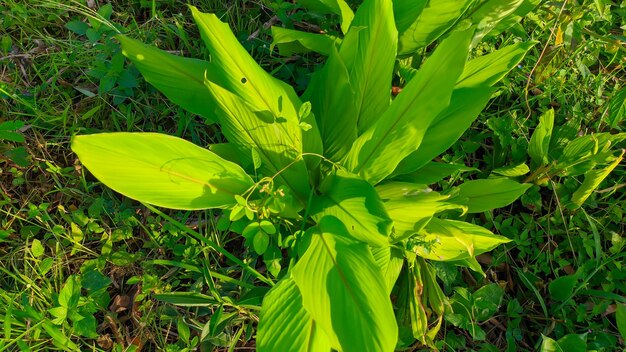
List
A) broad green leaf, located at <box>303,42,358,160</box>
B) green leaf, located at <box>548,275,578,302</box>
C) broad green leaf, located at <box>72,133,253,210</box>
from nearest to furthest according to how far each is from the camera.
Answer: broad green leaf, located at <box>72,133,253,210</box> < broad green leaf, located at <box>303,42,358,160</box> < green leaf, located at <box>548,275,578,302</box>

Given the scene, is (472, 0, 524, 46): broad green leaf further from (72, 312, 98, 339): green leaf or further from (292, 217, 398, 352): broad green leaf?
(72, 312, 98, 339): green leaf

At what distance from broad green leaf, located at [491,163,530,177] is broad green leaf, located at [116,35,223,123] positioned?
103 centimetres

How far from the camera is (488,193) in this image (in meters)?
1.50

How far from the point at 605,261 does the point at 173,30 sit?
182cm

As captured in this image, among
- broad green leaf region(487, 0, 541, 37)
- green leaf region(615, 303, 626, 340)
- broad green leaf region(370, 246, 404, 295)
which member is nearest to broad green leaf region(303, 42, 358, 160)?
broad green leaf region(370, 246, 404, 295)

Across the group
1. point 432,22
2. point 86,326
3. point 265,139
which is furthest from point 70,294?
point 432,22

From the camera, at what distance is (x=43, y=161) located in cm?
179

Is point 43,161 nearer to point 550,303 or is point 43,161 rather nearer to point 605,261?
point 550,303

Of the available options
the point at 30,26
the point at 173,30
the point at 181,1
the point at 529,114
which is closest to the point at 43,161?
the point at 30,26

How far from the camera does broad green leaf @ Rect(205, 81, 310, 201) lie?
1173 millimetres

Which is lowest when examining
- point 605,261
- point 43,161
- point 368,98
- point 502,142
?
point 605,261

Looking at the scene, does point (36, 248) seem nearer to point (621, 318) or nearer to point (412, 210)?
point (412, 210)

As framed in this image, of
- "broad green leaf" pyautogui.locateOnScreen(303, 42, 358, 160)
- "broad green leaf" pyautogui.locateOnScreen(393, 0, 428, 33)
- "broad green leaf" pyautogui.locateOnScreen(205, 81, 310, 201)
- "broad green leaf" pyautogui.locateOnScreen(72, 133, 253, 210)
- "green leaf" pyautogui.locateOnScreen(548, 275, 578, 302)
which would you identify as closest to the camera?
"broad green leaf" pyautogui.locateOnScreen(72, 133, 253, 210)

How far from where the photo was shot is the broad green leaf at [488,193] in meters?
1.46
